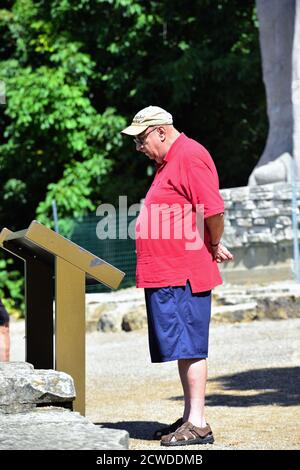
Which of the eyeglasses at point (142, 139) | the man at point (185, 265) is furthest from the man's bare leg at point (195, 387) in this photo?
the eyeglasses at point (142, 139)

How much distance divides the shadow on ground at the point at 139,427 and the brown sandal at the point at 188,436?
30cm

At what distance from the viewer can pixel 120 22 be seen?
18.4m

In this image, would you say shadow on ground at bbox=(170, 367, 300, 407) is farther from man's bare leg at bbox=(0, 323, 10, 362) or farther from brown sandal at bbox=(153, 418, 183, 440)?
brown sandal at bbox=(153, 418, 183, 440)

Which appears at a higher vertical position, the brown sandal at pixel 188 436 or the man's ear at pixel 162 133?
the man's ear at pixel 162 133

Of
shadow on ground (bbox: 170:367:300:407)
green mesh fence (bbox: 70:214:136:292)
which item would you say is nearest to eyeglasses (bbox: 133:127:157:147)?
shadow on ground (bbox: 170:367:300:407)

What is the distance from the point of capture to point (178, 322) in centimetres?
519

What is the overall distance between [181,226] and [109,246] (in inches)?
413

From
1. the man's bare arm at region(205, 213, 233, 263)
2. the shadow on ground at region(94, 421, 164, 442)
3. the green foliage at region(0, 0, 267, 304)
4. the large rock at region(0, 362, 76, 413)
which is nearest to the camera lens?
the large rock at region(0, 362, 76, 413)

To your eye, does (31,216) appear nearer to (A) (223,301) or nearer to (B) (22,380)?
(A) (223,301)

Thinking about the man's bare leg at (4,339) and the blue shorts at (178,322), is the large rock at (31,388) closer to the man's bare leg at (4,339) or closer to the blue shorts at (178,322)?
the blue shorts at (178,322)

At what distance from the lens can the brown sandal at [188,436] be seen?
16.7ft

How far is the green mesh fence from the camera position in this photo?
15.4 m

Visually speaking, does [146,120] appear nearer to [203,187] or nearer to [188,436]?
[203,187]

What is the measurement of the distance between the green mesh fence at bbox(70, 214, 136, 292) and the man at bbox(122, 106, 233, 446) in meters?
10.1
